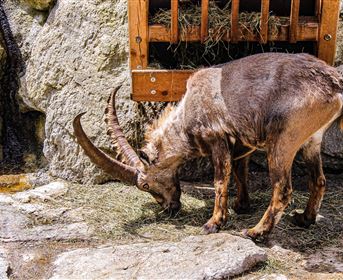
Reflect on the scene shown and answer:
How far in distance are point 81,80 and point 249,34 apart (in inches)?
96.7

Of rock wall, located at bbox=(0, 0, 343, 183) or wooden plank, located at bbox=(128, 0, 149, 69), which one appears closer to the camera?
wooden plank, located at bbox=(128, 0, 149, 69)

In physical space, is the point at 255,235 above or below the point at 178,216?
above

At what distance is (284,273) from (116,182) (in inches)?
115

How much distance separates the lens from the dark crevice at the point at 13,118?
8.03 meters

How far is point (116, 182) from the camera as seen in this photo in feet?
23.3

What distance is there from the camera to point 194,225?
581 centimetres

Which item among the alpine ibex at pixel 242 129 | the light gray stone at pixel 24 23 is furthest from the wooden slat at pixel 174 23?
the light gray stone at pixel 24 23

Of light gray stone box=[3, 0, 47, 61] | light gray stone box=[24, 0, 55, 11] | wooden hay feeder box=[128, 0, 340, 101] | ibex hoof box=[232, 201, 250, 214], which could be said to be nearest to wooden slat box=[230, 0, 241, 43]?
wooden hay feeder box=[128, 0, 340, 101]

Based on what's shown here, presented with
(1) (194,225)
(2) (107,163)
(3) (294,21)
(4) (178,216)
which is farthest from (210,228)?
(3) (294,21)

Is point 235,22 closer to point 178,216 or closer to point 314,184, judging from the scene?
point 314,184

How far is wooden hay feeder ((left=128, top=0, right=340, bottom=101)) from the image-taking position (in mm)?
5500

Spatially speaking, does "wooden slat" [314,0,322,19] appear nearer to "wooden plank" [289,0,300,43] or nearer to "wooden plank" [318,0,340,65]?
"wooden plank" [318,0,340,65]

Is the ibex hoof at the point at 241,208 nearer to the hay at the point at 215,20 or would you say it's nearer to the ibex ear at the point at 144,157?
the ibex ear at the point at 144,157

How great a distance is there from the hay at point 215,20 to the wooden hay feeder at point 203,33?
3cm
